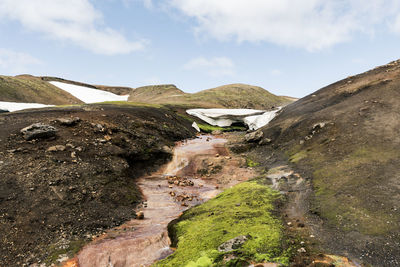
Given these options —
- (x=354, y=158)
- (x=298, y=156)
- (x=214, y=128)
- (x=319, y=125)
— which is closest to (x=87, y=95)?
(x=214, y=128)

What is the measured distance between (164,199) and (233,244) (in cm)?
934

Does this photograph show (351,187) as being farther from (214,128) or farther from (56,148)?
(214,128)

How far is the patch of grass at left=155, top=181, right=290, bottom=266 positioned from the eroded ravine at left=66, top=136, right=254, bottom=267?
49.5 inches

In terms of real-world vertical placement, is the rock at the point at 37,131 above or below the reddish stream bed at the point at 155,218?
above

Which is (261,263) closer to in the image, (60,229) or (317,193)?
(317,193)

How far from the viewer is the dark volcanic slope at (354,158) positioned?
8758mm

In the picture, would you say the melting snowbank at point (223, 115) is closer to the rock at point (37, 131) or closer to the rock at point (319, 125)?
the rock at point (319, 125)

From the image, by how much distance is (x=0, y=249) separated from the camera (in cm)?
1005

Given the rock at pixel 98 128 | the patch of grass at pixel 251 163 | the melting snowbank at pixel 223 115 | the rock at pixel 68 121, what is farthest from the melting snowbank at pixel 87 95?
the patch of grass at pixel 251 163

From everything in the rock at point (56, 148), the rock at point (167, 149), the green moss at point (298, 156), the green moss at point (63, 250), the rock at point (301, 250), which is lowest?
the green moss at point (63, 250)

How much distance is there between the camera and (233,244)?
28.8 ft

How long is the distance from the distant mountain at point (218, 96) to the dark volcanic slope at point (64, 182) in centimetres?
6229

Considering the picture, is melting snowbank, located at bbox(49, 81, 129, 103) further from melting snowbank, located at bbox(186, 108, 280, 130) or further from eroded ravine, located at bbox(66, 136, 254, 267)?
eroded ravine, located at bbox(66, 136, 254, 267)

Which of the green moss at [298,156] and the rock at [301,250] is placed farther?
the green moss at [298,156]
